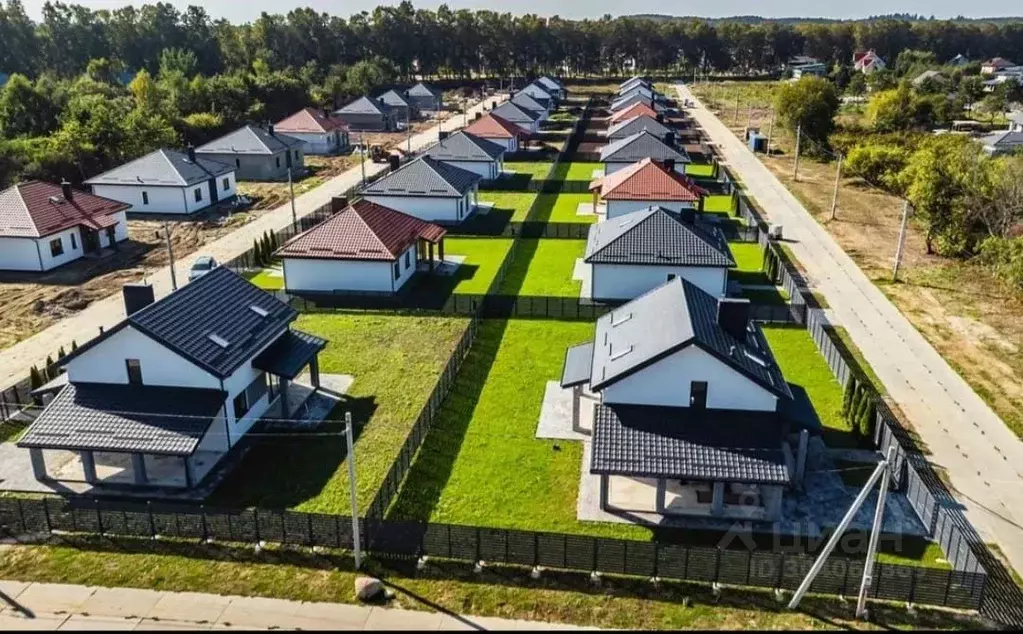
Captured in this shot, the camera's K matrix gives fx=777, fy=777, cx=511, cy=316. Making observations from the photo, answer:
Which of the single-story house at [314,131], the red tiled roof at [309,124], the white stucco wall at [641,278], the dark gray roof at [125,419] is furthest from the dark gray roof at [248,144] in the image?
the dark gray roof at [125,419]

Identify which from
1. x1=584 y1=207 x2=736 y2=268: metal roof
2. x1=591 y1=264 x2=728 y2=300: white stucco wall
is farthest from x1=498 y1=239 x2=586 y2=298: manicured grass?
x1=584 y1=207 x2=736 y2=268: metal roof

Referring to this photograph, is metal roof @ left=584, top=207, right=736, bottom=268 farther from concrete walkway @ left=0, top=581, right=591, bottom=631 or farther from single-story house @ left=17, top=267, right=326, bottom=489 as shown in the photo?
concrete walkway @ left=0, top=581, right=591, bottom=631

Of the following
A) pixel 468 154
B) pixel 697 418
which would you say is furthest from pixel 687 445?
pixel 468 154

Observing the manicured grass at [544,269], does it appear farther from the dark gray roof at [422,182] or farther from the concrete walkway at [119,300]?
the concrete walkway at [119,300]

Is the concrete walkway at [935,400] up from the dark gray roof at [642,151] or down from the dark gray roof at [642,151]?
down

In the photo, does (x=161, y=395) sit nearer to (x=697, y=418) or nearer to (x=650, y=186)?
(x=697, y=418)
